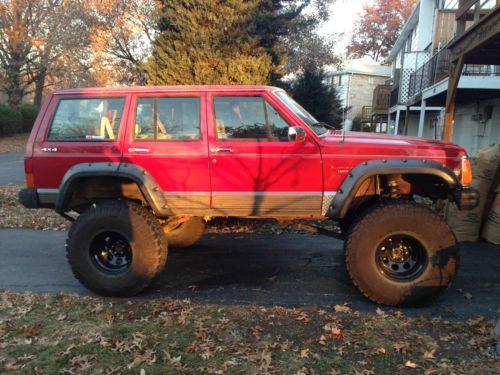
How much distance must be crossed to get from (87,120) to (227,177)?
5.45 feet

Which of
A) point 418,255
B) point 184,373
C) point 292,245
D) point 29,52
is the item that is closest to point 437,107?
point 292,245

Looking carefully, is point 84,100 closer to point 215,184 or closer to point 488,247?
point 215,184

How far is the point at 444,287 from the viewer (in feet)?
13.0

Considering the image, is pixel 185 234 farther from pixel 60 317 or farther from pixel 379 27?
pixel 379 27

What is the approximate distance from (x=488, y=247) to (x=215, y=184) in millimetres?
4441

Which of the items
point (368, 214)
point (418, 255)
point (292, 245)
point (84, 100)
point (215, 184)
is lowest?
point (292, 245)

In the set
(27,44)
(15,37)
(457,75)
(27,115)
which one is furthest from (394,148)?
(27,115)

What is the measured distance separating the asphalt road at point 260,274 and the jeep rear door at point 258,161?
36.3 inches

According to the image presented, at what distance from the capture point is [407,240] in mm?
4066

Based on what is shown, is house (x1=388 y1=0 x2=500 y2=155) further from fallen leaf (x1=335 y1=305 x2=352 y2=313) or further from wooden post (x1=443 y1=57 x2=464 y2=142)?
fallen leaf (x1=335 y1=305 x2=352 y2=313)

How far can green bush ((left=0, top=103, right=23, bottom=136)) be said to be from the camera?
97.8 feet

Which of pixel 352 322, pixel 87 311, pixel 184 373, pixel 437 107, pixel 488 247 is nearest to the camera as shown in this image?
pixel 184 373

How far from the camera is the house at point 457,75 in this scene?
7.68 m

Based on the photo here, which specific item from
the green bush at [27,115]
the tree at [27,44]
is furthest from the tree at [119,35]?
the green bush at [27,115]
